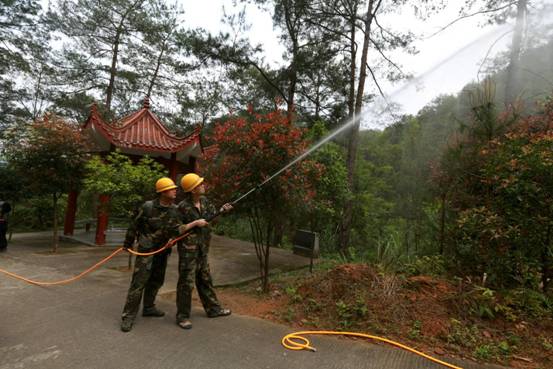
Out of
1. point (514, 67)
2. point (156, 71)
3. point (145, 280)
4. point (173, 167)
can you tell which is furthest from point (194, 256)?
point (156, 71)

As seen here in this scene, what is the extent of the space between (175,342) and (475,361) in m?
3.10

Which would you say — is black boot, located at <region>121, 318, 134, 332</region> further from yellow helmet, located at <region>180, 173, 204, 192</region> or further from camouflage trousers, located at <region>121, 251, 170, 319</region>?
yellow helmet, located at <region>180, 173, 204, 192</region>

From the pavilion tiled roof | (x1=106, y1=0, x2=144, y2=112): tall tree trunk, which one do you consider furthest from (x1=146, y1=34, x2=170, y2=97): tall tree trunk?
the pavilion tiled roof

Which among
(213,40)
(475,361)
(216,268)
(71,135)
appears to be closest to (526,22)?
(213,40)

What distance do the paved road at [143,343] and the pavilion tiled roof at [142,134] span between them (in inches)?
197

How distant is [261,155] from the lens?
180 inches

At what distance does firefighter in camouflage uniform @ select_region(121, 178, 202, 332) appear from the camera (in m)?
3.62

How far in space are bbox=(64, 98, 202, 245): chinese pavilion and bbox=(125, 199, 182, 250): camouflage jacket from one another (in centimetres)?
553

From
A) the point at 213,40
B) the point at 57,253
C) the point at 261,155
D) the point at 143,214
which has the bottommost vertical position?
the point at 57,253

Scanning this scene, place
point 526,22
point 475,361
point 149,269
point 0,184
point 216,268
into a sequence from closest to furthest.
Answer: point 475,361
point 149,269
point 216,268
point 526,22
point 0,184

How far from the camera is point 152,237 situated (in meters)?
3.78

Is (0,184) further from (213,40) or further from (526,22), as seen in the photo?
(526,22)

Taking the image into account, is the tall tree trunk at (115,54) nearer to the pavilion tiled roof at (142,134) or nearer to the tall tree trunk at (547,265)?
the pavilion tiled roof at (142,134)

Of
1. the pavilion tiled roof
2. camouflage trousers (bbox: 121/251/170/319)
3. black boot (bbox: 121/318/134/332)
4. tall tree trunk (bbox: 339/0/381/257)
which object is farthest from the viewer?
tall tree trunk (bbox: 339/0/381/257)
